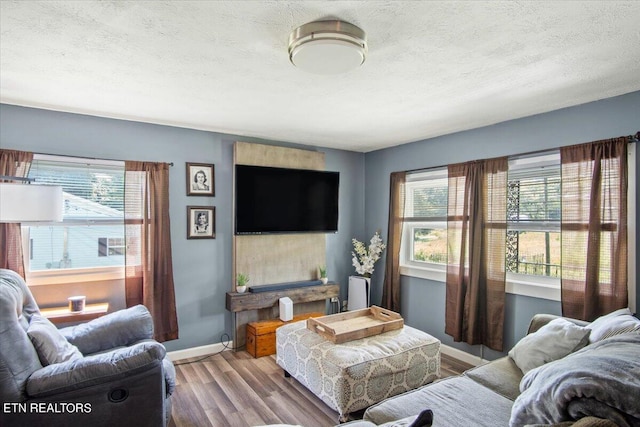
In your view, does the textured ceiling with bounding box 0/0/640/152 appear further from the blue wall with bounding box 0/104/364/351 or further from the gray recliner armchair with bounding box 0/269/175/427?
the gray recliner armchair with bounding box 0/269/175/427

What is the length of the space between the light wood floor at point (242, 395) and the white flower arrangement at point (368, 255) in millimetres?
1375

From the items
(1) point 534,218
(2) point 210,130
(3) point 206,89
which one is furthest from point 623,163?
(2) point 210,130

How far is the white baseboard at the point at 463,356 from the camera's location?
345 cm

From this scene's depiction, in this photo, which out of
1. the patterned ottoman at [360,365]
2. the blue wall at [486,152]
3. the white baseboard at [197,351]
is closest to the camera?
the patterned ottoman at [360,365]

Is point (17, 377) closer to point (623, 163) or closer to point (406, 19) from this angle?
point (406, 19)

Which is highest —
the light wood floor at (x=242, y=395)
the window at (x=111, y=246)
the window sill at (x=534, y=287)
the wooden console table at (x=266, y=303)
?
the window at (x=111, y=246)

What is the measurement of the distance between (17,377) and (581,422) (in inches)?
92.4

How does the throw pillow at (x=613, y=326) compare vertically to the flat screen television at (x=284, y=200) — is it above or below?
below

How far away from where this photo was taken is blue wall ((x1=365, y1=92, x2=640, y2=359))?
8.75 ft

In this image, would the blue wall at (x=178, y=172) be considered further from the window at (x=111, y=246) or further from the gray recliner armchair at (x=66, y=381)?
the gray recliner armchair at (x=66, y=381)

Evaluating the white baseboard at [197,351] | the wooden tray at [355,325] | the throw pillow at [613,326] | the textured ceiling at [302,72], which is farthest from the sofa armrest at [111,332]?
the throw pillow at [613,326]

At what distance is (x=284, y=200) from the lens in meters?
4.04

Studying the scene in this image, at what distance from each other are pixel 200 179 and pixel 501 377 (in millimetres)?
3105

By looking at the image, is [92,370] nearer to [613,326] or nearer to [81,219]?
[81,219]
